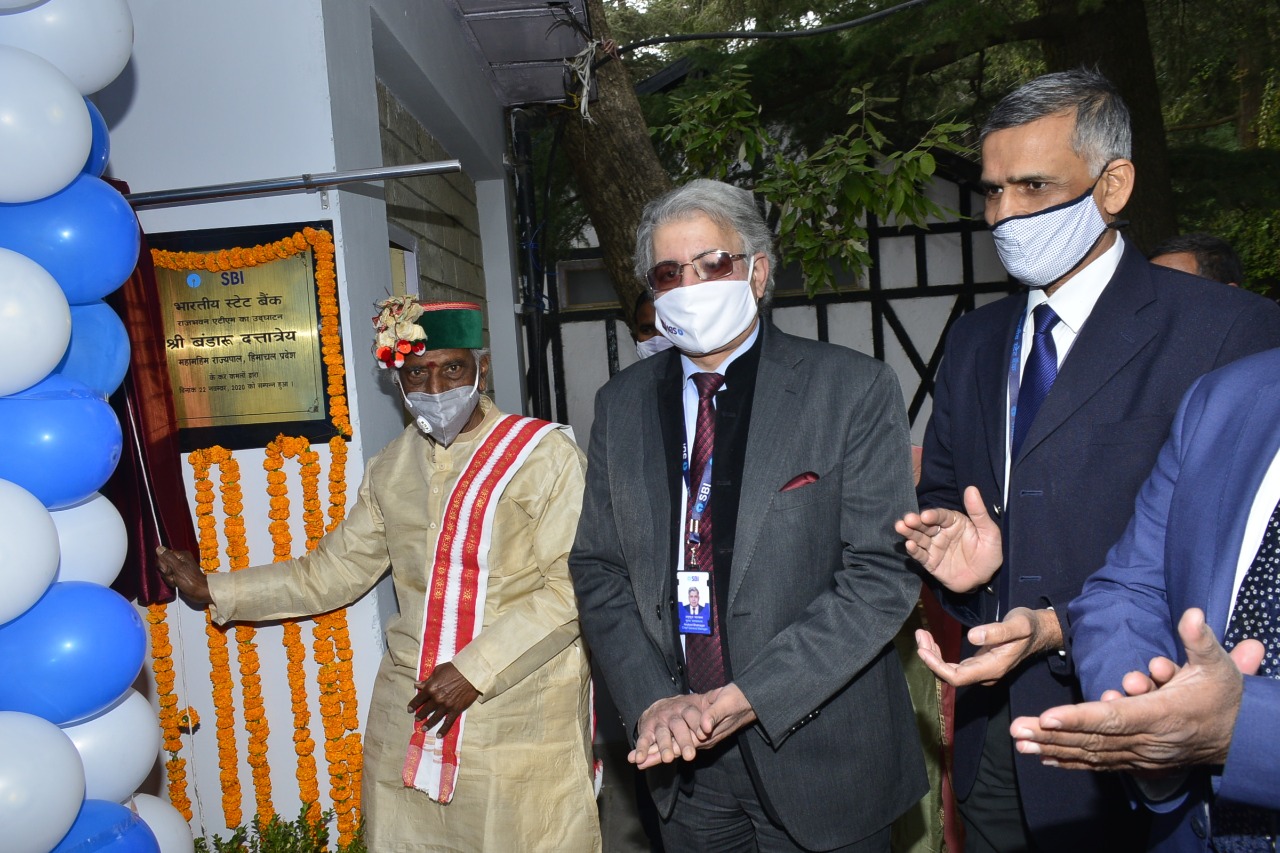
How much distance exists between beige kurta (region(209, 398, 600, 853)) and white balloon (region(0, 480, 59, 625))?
81 centimetres

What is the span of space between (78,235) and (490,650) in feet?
4.62

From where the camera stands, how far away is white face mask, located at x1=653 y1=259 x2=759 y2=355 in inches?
86.9

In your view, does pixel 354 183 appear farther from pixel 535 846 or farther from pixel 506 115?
pixel 506 115

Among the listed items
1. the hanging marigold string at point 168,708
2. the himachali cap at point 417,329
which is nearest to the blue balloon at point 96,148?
the himachali cap at point 417,329

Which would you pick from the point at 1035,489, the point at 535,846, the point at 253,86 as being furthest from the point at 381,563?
the point at 1035,489

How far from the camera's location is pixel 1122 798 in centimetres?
192

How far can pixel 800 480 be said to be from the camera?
211 centimetres

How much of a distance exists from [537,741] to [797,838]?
95 centimetres

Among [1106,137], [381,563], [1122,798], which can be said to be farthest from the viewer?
[381,563]

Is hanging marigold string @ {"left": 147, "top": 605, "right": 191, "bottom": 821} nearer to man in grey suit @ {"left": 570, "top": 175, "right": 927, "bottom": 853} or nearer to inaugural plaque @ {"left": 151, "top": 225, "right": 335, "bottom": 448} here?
inaugural plaque @ {"left": 151, "top": 225, "right": 335, "bottom": 448}

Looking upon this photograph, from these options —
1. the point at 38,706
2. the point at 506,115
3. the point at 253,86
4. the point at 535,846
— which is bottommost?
the point at 535,846

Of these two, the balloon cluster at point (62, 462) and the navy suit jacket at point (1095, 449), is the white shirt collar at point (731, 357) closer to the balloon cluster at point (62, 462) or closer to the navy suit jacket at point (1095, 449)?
the navy suit jacket at point (1095, 449)

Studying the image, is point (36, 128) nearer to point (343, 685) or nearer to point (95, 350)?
point (95, 350)

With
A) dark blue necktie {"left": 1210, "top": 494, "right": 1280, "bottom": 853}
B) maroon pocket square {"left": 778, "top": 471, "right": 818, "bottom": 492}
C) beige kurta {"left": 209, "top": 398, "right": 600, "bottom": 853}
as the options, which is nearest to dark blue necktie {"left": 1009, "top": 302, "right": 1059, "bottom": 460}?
maroon pocket square {"left": 778, "top": 471, "right": 818, "bottom": 492}
